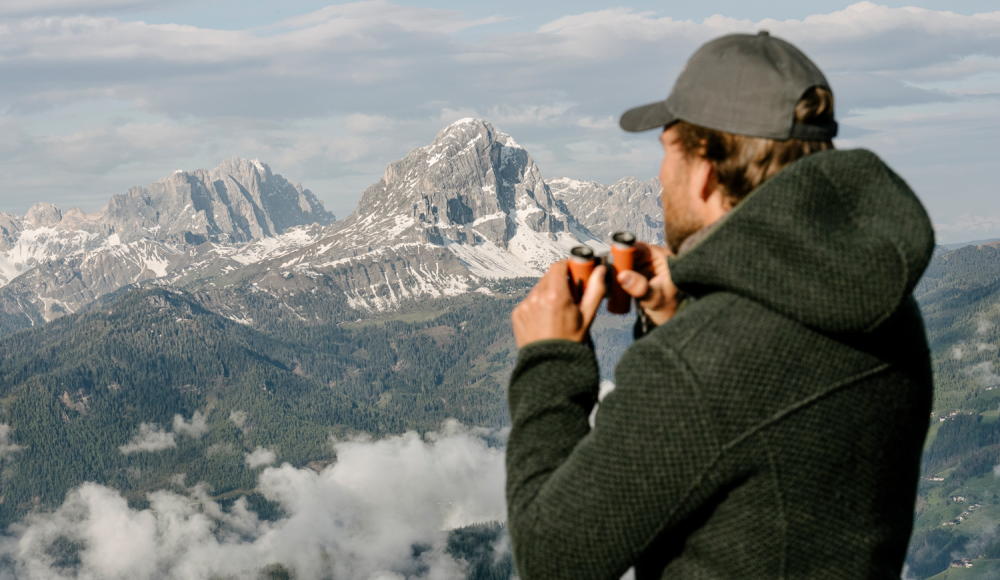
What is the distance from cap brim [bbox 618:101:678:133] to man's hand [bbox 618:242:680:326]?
0.83 m

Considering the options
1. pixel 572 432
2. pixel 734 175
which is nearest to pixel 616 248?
pixel 734 175

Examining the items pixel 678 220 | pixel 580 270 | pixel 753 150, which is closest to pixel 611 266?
pixel 580 270

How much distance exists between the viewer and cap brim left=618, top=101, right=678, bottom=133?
4207 mm

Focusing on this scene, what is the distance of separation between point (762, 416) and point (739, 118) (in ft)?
4.85

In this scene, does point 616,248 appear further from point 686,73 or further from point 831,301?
point 831,301

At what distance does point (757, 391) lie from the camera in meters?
3.31

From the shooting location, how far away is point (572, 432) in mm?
3793

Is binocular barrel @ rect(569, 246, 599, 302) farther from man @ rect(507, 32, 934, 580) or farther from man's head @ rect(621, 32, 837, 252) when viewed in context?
man's head @ rect(621, 32, 837, 252)

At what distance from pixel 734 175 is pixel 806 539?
1.77m

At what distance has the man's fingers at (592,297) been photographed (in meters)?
4.18

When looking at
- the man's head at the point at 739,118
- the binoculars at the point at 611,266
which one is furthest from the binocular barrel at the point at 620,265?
the man's head at the point at 739,118

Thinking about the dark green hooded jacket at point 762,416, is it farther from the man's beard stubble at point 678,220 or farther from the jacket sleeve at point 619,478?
the man's beard stubble at point 678,220

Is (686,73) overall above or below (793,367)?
above

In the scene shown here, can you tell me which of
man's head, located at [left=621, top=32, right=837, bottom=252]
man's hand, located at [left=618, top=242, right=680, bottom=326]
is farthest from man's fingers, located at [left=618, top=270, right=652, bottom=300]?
man's head, located at [left=621, top=32, right=837, bottom=252]
